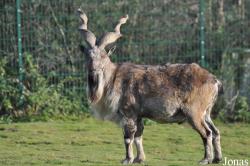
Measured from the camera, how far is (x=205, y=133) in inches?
480

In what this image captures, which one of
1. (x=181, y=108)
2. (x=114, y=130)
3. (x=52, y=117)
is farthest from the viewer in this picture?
(x=52, y=117)

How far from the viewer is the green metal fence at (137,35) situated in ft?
60.4

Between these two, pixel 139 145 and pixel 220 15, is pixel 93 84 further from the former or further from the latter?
pixel 220 15

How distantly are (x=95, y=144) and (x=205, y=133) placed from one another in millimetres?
3434

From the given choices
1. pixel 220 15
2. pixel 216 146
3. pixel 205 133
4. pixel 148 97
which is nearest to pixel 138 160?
pixel 148 97

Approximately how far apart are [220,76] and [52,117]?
159 inches

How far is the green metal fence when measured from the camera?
18406mm

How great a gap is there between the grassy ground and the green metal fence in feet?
5.23

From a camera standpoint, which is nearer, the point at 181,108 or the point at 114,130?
the point at 181,108

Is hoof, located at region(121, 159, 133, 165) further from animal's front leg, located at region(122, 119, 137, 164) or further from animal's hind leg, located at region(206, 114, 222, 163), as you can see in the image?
animal's hind leg, located at region(206, 114, 222, 163)

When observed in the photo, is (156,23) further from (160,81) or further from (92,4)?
(160,81)

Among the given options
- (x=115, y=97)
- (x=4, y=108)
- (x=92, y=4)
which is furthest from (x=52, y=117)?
(x=115, y=97)

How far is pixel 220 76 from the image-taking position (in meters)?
18.6

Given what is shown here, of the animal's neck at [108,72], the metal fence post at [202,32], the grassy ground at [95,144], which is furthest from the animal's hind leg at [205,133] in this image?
the metal fence post at [202,32]
